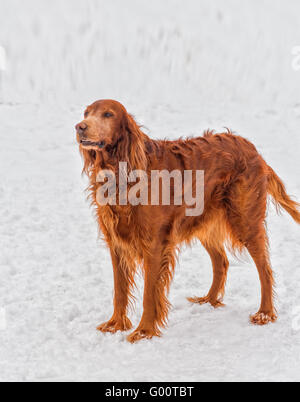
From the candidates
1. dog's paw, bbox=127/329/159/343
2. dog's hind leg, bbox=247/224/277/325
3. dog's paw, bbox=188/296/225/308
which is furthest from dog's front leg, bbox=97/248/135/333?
dog's hind leg, bbox=247/224/277/325

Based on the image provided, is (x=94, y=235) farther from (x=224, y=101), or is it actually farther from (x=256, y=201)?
(x=224, y=101)

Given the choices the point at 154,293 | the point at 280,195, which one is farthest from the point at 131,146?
the point at 280,195

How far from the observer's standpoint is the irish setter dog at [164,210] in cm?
311

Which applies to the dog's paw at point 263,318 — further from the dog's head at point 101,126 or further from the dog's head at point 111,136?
the dog's head at point 101,126

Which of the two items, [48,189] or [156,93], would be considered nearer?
[48,189]

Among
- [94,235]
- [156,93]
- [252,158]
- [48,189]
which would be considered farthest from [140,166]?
[156,93]

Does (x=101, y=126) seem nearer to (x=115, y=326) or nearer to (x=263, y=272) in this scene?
(x=115, y=326)

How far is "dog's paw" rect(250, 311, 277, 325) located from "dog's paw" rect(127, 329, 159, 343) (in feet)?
2.55

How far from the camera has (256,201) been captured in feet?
11.9

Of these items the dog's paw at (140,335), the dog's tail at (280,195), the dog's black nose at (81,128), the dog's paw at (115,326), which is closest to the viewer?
the dog's black nose at (81,128)

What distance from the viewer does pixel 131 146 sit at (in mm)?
3113

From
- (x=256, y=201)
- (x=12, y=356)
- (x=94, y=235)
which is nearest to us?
(x=12, y=356)

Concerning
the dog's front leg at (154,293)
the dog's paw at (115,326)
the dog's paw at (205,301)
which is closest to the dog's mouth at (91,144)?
the dog's front leg at (154,293)
